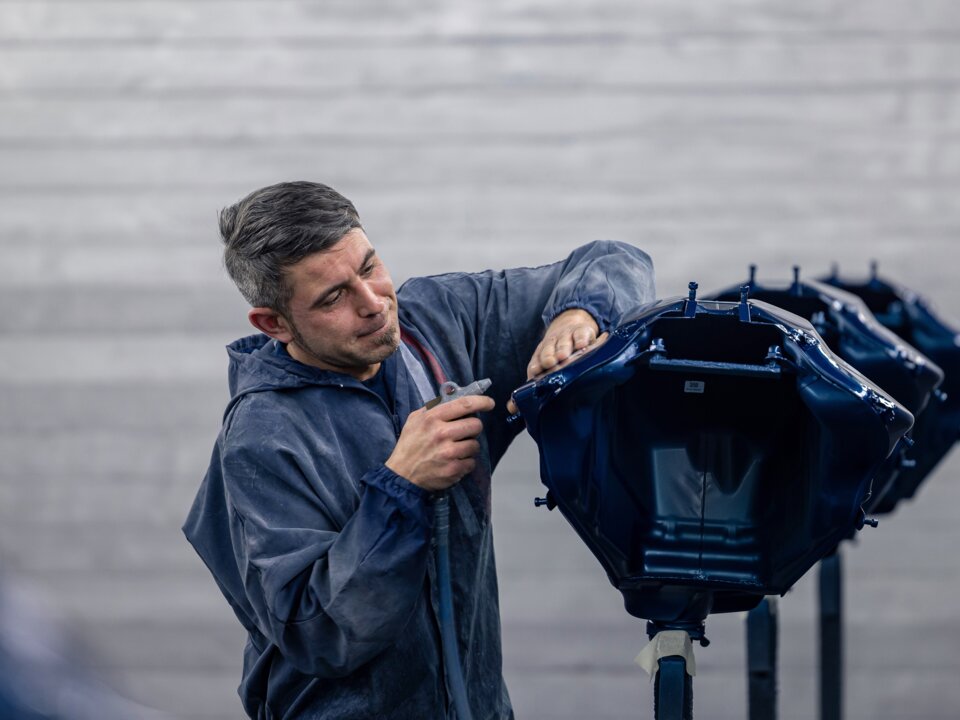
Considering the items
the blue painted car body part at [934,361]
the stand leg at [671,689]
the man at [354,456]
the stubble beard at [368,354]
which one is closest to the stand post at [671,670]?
the stand leg at [671,689]

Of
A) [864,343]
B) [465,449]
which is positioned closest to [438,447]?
[465,449]

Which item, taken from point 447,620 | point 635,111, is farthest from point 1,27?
point 447,620

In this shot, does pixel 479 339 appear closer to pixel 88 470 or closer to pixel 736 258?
pixel 736 258

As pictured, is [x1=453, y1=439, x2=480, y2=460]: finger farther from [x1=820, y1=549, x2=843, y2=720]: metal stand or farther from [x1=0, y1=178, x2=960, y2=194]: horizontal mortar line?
[x1=0, y1=178, x2=960, y2=194]: horizontal mortar line

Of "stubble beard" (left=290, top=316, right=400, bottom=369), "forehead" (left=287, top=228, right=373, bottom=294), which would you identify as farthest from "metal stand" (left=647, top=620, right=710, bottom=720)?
"forehead" (left=287, top=228, right=373, bottom=294)

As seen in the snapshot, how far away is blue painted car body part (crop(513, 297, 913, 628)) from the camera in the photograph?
150cm

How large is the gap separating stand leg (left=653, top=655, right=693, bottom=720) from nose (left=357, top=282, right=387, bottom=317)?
62 cm

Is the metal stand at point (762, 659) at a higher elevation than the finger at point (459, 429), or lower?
lower

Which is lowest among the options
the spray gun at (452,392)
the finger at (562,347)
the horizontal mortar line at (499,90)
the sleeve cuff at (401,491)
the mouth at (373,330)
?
the sleeve cuff at (401,491)

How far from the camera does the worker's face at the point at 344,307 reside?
5.56 feet

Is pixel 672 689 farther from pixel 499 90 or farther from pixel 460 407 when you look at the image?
pixel 499 90

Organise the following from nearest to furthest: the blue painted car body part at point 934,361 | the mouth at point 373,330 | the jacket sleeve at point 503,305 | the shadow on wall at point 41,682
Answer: the shadow on wall at point 41,682 → the mouth at point 373,330 → the jacket sleeve at point 503,305 → the blue painted car body part at point 934,361

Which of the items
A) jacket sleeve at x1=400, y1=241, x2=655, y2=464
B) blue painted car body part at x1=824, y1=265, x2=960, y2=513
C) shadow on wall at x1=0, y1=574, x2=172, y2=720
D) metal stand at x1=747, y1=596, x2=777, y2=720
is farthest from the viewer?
blue painted car body part at x1=824, y1=265, x2=960, y2=513

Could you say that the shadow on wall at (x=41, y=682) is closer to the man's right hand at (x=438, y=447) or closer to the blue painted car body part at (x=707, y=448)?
the man's right hand at (x=438, y=447)
